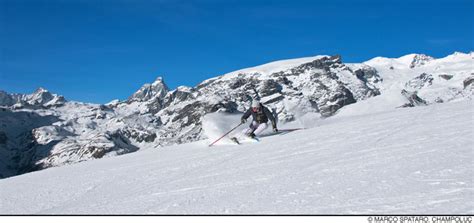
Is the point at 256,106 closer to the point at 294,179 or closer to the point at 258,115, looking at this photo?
the point at 258,115

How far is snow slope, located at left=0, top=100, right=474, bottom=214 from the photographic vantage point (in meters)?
8.74

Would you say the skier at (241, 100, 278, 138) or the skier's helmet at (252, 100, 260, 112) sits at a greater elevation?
the skier's helmet at (252, 100, 260, 112)

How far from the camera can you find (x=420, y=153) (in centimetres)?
1234

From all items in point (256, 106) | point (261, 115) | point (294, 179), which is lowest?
point (294, 179)

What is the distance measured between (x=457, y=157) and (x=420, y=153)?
3.96 feet

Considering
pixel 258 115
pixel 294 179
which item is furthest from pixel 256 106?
pixel 294 179

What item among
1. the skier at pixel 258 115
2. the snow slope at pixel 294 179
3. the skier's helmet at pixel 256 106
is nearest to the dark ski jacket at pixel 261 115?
the skier at pixel 258 115

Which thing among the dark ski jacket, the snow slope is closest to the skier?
the dark ski jacket

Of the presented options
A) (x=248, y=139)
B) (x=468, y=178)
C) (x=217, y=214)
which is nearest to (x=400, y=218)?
(x=468, y=178)

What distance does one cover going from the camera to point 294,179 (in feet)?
36.9

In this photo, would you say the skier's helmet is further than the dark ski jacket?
Yes

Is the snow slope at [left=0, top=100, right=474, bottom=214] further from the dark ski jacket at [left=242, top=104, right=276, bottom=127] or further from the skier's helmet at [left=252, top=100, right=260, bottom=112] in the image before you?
the skier's helmet at [left=252, top=100, right=260, bottom=112]

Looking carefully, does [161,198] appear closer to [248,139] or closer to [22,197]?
[22,197]

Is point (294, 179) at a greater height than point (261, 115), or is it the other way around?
point (261, 115)
